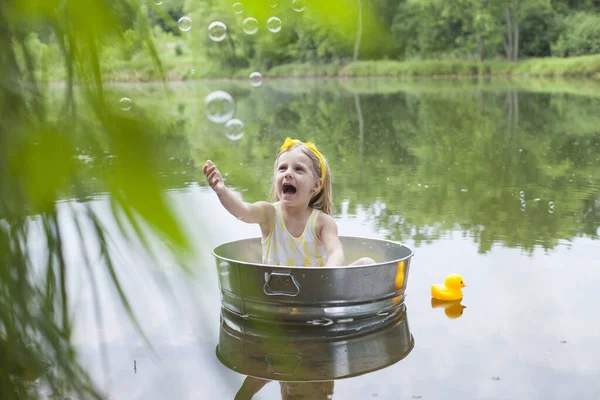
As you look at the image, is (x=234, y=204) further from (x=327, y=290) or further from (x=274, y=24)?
(x=274, y=24)

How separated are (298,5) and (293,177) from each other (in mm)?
2593

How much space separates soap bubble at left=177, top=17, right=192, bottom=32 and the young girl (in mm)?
2557

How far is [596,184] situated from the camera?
6.10 meters

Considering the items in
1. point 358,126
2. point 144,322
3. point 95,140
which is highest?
point 95,140

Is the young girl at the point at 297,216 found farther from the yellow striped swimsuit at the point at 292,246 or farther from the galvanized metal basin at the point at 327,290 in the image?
the galvanized metal basin at the point at 327,290

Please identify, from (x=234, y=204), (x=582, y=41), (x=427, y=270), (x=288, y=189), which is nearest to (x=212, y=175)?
(x=234, y=204)

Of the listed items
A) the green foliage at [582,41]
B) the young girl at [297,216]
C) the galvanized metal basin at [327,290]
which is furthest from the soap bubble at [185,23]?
the green foliage at [582,41]

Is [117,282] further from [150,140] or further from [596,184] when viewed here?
[596,184]

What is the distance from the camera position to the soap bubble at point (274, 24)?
1.33 ft

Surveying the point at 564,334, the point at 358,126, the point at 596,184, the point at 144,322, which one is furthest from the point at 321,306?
the point at 358,126

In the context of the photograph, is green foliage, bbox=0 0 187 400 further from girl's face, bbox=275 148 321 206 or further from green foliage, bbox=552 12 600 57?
green foliage, bbox=552 12 600 57

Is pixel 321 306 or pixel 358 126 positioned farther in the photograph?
pixel 358 126

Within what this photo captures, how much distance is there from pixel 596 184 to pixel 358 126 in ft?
22.0

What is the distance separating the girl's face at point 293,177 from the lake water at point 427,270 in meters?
0.19
